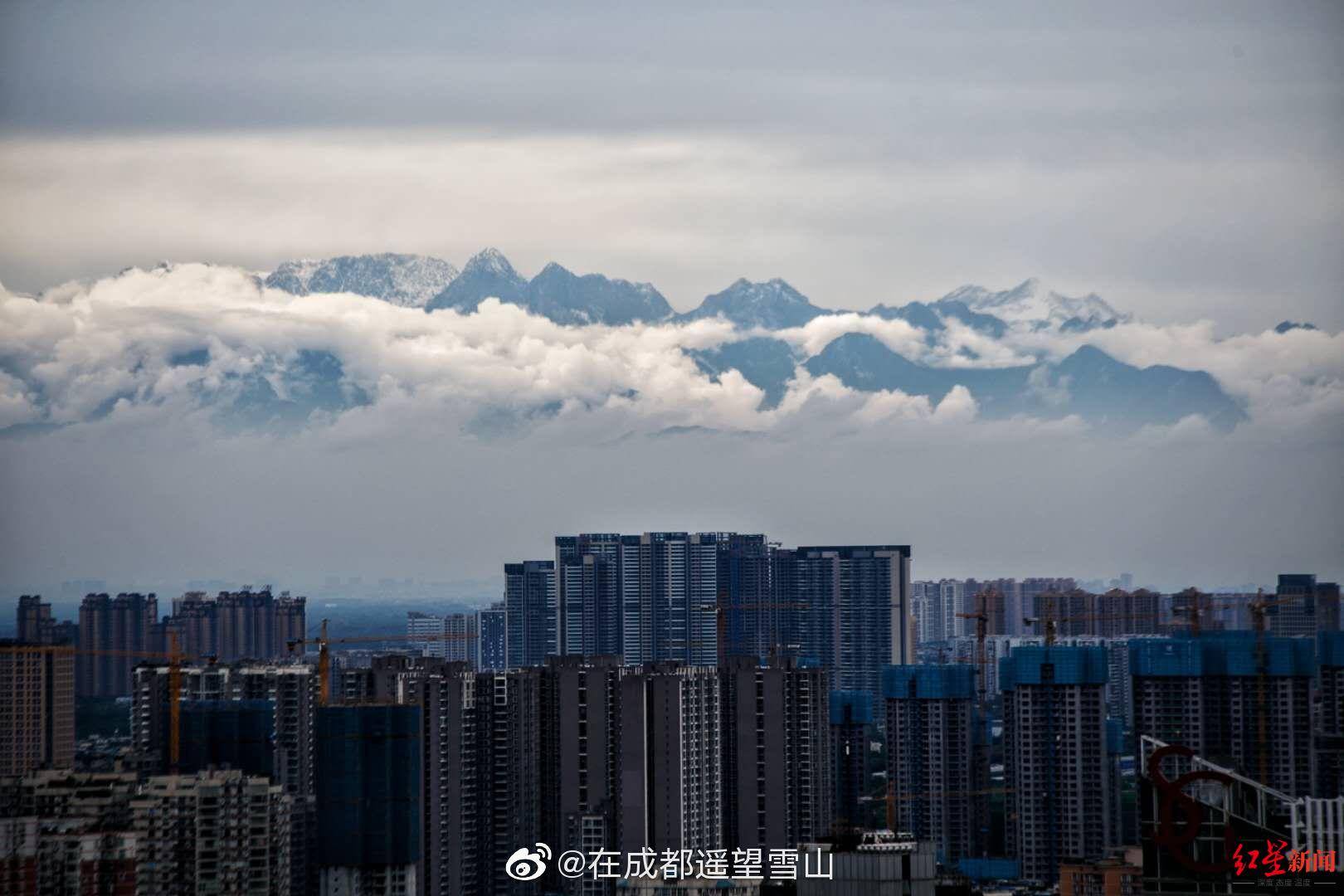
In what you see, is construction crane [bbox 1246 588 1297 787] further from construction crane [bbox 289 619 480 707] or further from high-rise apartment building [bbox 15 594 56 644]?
high-rise apartment building [bbox 15 594 56 644]

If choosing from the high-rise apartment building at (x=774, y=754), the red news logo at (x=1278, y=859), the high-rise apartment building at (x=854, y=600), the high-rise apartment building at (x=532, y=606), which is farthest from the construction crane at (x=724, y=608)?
the red news logo at (x=1278, y=859)

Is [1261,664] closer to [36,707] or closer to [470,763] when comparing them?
[470,763]

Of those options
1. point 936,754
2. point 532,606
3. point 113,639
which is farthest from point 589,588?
point 113,639

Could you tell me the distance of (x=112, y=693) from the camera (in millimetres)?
11102

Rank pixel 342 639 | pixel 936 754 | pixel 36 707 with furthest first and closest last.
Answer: pixel 342 639
pixel 936 754
pixel 36 707

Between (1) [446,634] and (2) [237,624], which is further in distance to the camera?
(1) [446,634]

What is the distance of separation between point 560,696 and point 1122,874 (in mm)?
3585

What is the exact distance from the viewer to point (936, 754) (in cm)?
1270

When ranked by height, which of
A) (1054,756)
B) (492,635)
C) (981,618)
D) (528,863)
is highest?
(981,618)

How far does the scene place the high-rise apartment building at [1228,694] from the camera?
10.3m

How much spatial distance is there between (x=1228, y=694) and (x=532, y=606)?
5.83 m

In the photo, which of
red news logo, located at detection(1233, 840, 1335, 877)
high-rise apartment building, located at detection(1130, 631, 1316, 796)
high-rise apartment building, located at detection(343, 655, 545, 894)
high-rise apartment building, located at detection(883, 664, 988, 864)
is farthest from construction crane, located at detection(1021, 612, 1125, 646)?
red news logo, located at detection(1233, 840, 1335, 877)

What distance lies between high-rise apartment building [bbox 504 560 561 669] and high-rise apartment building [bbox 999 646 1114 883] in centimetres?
352

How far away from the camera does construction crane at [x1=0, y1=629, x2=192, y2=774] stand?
9.75 meters
